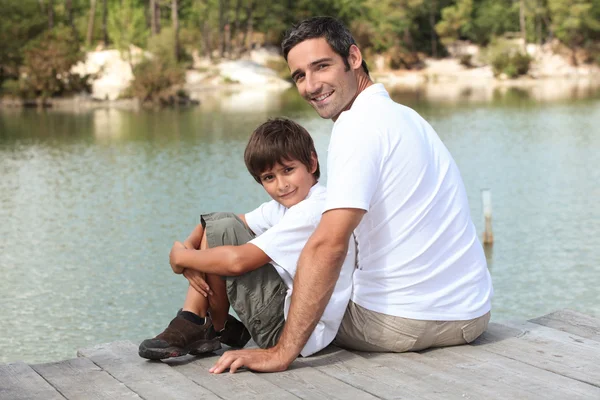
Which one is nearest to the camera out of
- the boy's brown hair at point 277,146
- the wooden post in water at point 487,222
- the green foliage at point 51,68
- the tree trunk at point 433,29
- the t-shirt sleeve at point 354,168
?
the t-shirt sleeve at point 354,168

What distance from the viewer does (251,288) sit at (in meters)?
2.91

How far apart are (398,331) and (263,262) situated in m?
0.47

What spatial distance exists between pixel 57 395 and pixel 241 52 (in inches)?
1743

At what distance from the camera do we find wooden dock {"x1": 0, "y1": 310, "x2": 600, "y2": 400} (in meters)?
2.57

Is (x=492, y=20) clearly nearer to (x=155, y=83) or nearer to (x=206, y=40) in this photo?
(x=206, y=40)

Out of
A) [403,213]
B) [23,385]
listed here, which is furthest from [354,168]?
[23,385]

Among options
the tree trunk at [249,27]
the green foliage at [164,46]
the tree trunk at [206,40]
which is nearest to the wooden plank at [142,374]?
the green foliage at [164,46]

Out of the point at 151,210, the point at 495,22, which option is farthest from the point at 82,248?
the point at 495,22

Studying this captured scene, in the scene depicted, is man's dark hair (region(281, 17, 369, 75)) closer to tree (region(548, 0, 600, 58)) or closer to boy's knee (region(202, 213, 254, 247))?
boy's knee (region(202, 213, 254, 247))

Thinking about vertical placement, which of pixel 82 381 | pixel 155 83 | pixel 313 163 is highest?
pixel 313 163

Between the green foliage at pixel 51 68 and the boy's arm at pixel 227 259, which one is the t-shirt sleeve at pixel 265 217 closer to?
the boy's arm at pixel 227 259

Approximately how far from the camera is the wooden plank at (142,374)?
265 cm

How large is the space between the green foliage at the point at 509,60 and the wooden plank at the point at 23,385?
138 feet

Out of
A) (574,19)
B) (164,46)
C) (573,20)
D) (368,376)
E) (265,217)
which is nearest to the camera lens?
(368,376)
